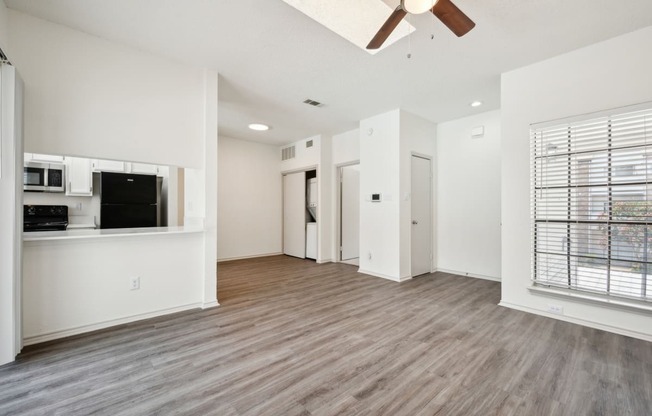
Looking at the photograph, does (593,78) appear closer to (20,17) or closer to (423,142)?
(423,142)

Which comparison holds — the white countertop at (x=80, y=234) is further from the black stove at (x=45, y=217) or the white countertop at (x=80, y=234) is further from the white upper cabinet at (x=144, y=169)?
the white upper cabinet at (x=144, y=169)

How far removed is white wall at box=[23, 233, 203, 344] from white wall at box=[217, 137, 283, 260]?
2.83m

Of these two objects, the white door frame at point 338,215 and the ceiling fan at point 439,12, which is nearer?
the ceiling fan at point 439,12

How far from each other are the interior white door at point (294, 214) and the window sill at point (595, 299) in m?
4.34

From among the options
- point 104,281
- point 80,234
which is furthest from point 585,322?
point 80,234

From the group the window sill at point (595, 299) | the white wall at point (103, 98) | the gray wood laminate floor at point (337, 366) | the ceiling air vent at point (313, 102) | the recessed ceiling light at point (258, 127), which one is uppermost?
the ceiling air vent at point (313, 102)

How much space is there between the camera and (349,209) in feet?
19.8

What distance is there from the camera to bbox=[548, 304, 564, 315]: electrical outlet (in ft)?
9.37

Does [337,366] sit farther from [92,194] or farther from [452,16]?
[92,194]

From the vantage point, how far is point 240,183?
6.17 m

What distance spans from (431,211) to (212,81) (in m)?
4.06

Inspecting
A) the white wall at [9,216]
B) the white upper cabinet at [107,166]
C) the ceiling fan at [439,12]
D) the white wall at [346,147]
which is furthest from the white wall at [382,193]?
the white wall at [9,216]

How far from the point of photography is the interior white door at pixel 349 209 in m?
5.97

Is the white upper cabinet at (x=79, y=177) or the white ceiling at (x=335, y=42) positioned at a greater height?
the white ceiling at (x=335, y=42)
